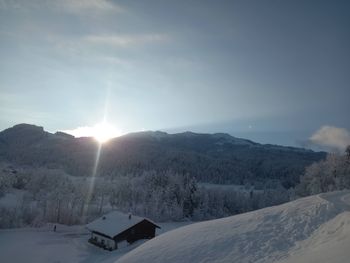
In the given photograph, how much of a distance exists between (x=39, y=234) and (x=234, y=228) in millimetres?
60202

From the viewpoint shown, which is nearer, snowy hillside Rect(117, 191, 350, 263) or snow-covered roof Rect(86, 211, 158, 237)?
snowy hillside Rect(117, 191, 350, 263)

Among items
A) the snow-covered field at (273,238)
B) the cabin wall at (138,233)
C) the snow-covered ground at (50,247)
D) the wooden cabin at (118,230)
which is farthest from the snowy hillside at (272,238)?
the cabin wall at (138,233)

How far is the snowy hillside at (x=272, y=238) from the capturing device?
19078 mm

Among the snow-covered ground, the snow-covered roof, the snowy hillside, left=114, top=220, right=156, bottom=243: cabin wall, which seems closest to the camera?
the snowy hillside

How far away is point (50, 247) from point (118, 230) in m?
12.3

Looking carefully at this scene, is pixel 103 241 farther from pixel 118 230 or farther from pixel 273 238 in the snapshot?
pixel 273 238

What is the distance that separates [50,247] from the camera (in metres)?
62.5

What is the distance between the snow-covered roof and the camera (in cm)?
6083

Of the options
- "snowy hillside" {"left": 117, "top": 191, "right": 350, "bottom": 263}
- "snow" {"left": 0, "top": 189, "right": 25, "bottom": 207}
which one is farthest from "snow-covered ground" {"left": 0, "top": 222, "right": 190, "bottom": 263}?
"snow" {"left": 0, "top": 189, "right": 25, "bottom": 207}

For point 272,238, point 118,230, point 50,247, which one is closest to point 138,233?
point 118,230

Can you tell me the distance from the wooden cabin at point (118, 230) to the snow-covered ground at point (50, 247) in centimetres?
146

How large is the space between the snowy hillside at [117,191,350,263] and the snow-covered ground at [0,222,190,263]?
21605 mm

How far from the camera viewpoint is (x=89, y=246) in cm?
6506

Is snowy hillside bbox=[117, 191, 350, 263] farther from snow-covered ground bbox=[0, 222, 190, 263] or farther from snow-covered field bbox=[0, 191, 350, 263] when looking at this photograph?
snow-covered ground bbox=[0, 222, 190, 263]
